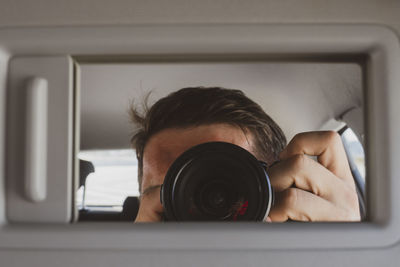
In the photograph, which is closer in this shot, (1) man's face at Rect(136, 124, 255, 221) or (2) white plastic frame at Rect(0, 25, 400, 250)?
(2) white plastic frame at Rect(0, 25, 400, 250)

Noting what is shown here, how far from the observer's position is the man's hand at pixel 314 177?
63 centimetres

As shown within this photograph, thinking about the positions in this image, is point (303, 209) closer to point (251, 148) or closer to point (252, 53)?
point (251, 148)

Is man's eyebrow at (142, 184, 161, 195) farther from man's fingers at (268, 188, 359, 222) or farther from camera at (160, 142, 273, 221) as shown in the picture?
man's fingers at (268, 188, 359, 222)

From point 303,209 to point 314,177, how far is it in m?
0.06

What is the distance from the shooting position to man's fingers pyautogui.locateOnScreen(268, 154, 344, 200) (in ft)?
2.12

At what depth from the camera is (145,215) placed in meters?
0.64

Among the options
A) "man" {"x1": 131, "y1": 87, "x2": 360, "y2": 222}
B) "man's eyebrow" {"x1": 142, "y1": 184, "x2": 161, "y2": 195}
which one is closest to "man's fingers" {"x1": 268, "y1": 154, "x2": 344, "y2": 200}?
"man" {"x1": 131, "y1": 87, "x2": 360, "y2": 222}

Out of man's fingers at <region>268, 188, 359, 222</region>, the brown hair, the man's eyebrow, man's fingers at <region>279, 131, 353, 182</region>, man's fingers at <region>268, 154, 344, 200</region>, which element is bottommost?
man's fingers at <region>268, 188, 359, 222</region>

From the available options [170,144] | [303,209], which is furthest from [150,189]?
[303,209]

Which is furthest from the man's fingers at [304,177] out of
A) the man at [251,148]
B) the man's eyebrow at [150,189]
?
the man's eyebrow at [150,189]

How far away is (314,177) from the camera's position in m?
0.65

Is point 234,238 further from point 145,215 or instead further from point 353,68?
point 353,68

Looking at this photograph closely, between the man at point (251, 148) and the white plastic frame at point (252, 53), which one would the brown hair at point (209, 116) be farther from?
the white plastic frame at point (252, 53)

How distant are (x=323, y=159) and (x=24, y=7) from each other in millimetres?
475
